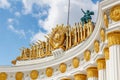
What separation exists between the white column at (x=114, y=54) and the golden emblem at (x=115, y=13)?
1.99 feet

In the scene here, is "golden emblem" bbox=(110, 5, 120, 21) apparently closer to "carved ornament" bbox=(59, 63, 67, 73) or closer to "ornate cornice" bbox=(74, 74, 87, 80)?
"ornate cornice" bbox=(74, 74, 87, 80)

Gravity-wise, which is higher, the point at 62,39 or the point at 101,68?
the point at 62,39

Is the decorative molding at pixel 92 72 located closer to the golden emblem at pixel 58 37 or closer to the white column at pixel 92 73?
the white column at pixel 92 73

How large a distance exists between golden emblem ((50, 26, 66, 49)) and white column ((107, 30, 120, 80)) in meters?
7.78

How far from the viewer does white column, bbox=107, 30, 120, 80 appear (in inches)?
575

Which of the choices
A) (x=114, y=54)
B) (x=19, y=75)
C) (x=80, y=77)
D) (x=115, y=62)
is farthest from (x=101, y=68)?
(x=19, y=75)

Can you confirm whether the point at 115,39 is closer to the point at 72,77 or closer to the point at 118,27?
the point at 118,27

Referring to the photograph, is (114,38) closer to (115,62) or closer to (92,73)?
(115,62)

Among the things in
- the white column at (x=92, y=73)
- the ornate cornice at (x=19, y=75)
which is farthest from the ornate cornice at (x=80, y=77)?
the ornate cornice at (x=19, y=75)

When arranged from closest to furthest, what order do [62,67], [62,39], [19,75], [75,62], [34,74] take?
[75,62], [62,67], [62,39], [34,74], [19,75]

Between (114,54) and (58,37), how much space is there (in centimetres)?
878

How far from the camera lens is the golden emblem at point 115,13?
15248 mm

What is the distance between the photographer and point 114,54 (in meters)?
15.0

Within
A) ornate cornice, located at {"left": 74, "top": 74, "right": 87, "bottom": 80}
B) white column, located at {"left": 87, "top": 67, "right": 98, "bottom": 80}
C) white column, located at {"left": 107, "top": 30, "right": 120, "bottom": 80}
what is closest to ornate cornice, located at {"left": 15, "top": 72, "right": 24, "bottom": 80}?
ornate cornice, located at {"left": 74, "top": 74, "right": 87, "bottom": 80}
